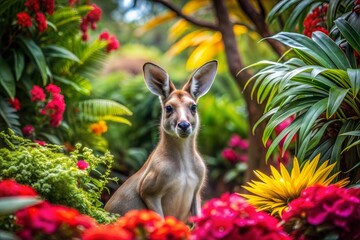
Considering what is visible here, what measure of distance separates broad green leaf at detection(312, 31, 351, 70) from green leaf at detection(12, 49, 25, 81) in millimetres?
2997

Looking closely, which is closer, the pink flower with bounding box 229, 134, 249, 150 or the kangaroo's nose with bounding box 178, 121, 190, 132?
the kangaroo's nose with bounding box 178, 121, 190, 132

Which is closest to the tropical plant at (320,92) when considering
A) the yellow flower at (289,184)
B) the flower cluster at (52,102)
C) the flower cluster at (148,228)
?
the yellow flower at (289,184)

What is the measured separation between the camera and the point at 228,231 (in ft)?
9.97

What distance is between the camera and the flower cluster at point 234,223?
10.0 ft

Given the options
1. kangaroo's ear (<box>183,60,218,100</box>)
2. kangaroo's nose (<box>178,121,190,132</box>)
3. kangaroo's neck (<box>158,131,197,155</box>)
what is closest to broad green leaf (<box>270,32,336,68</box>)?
kangaroo's ear (<box>183,60,218,100</box>)

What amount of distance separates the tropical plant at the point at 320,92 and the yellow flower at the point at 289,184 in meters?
0.15

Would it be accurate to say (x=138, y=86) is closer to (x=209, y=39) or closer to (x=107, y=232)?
(x=209, y=39)

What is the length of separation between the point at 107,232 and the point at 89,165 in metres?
1.91

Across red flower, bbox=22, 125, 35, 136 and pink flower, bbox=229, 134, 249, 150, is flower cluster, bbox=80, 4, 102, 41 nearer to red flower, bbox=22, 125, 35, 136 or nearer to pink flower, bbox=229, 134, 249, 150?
red flower, bbox=22, 125, 35, 136

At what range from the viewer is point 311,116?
4449 millimetres

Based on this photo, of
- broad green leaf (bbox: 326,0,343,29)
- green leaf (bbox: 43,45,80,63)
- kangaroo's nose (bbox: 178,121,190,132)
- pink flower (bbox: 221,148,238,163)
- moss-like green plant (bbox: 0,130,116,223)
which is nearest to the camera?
moss-like green plant (bbox: 0,130,116,223)

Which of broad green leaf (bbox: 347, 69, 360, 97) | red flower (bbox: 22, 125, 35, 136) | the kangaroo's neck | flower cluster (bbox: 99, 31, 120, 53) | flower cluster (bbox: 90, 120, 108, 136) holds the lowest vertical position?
flower cluster (bbox: 90, 120, 108, 136)

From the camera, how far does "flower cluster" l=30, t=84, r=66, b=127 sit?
6.04 meters

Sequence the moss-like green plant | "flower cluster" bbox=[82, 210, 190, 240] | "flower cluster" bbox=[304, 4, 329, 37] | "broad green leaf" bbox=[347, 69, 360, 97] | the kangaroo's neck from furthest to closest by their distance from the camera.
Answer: "flower cluster" bbox=[304, 4, 329, 37], the kangaroo's neck, "broad green leaf" bbox=[347, 69, 360, 97], the moss-like green plant, "flower cluster" bbox=[82, 210, 190, 240]
